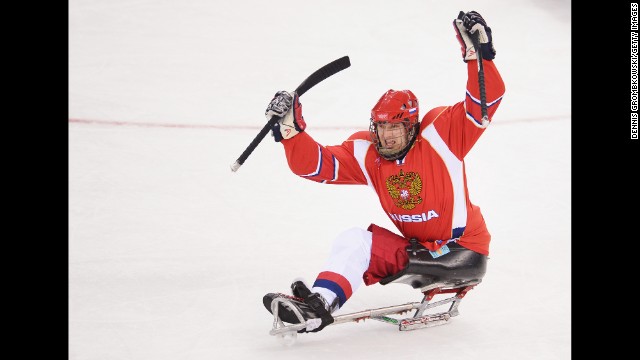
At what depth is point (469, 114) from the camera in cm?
366

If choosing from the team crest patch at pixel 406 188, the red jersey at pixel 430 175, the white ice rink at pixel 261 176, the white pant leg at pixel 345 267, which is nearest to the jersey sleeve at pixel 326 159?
the red jersey at pixel 430 175

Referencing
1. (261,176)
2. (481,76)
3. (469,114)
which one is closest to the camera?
(481,76)

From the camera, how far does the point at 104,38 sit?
699 centimetres

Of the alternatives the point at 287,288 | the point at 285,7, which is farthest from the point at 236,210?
the point at 285,7

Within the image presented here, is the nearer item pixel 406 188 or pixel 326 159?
pixel 406 188

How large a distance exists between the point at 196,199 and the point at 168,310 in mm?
Result: 1266

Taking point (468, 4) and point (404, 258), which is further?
point (468, 4)

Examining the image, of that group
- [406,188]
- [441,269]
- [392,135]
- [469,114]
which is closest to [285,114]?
[392,135]

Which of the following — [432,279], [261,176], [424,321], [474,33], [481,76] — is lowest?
[424,321]

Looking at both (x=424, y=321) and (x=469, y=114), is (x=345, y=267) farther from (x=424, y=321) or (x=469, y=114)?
(x=469, y=114)

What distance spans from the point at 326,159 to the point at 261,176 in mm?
1518

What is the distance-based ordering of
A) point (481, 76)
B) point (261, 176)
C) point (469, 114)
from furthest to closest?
point (261, 176) → point (469, 114) → point (481, 76)

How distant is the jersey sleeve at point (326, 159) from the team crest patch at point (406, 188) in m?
0.18

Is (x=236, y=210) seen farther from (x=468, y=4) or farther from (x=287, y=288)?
(x=468, y=4)
